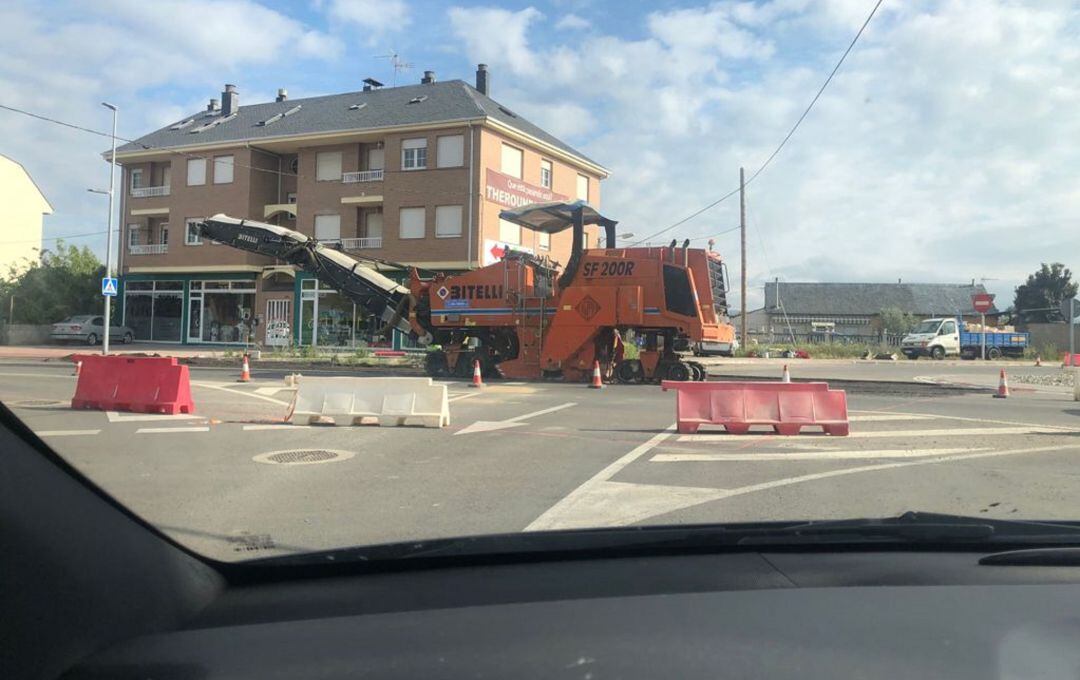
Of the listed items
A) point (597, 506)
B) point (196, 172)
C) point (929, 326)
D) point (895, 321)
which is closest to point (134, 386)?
point (597, 506)

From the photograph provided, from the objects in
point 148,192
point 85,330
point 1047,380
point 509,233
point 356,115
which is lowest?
point 1047,380

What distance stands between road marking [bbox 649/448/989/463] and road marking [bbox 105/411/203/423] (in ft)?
24.1

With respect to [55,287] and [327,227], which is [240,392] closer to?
[327,227]

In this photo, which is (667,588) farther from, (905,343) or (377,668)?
(905,343)

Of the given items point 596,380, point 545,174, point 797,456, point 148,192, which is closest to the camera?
point 797,456

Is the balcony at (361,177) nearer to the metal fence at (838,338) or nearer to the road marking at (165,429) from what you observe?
the road marking at (165,429)

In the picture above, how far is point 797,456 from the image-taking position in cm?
884

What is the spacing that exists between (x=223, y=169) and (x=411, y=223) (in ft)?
35.2

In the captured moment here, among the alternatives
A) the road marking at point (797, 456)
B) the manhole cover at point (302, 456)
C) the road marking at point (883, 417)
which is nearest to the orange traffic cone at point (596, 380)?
the road marking at point (883, 417)

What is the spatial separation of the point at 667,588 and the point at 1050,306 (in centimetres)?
8291

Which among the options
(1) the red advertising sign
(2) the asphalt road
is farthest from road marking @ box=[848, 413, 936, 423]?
(1) the red advertising sign

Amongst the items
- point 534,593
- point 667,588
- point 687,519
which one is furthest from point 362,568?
point 687,519

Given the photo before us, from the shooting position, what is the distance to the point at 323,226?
35.6 m

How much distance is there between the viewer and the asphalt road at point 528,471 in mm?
5844
